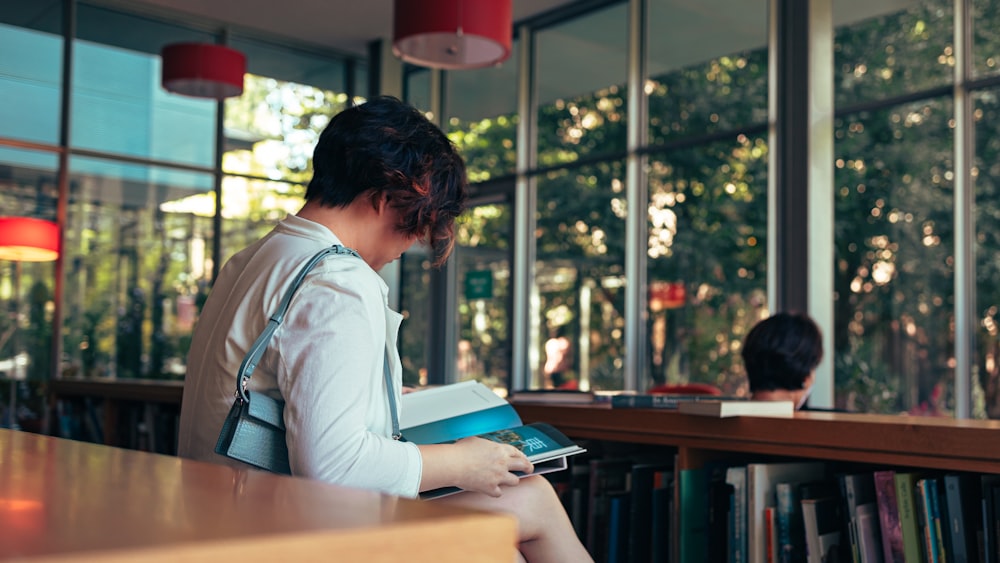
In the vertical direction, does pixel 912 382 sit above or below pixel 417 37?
below

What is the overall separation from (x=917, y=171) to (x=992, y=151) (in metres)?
0.42

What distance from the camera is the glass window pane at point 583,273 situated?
294 inches

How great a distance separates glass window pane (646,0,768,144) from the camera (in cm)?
668

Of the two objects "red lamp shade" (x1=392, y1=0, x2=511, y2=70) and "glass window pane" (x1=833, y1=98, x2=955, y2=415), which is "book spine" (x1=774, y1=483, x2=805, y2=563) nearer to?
"red lamp shade" (x1=392, y1=0, x2=511, y2=70)

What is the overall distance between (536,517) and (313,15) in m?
7.84

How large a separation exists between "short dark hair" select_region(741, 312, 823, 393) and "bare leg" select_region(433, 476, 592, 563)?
1.66 meters

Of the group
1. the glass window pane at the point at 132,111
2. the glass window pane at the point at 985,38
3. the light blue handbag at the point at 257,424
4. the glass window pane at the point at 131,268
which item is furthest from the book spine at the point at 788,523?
the glass window pane at the point at 132,111

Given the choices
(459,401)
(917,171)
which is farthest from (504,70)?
(459,401)

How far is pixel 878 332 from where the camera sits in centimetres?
605

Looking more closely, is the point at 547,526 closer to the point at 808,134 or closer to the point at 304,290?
the point at 304,290

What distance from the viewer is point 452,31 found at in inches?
174

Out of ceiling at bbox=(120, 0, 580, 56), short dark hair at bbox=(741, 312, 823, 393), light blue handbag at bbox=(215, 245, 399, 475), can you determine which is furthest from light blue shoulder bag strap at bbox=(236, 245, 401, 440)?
ceiling at bbox=(120, 0, 580, 56)

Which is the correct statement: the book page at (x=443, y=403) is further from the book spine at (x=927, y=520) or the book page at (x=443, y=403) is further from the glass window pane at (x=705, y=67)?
→ the glass window pane at (x=705, y=67)

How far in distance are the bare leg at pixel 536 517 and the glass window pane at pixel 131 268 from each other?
7457 mm
